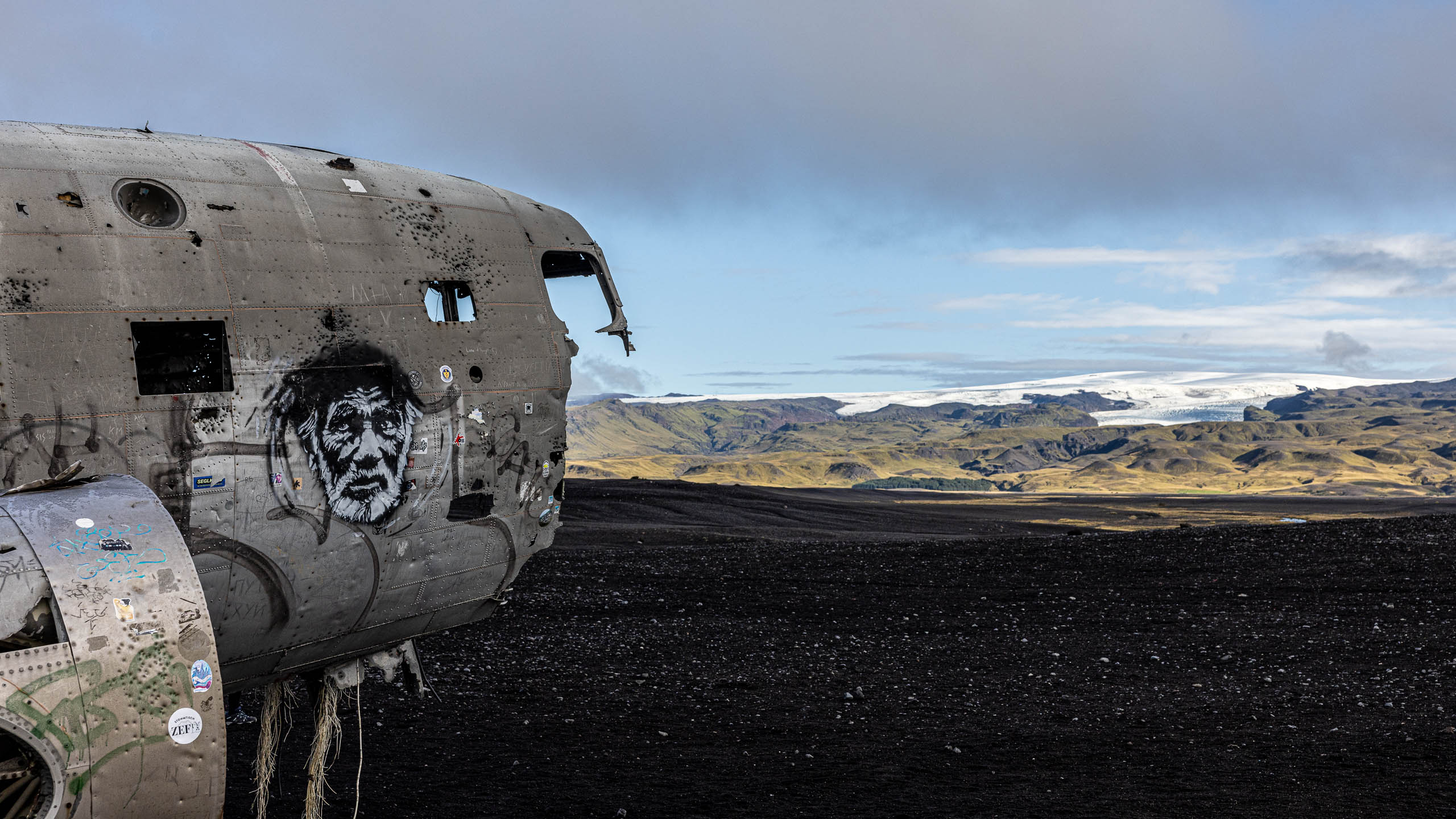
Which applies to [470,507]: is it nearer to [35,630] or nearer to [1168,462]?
[35,630]

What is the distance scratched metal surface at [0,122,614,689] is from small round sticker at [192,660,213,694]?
162cm

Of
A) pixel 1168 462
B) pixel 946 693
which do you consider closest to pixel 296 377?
pixel 946 693

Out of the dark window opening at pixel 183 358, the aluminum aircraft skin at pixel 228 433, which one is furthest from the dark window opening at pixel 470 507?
the dark window opening at pixel 183 358

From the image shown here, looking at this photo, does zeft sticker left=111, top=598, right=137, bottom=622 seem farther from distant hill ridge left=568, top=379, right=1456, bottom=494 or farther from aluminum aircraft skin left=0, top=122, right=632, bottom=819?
distant hill ridge left=568, top=379, right=1456, bottom=494

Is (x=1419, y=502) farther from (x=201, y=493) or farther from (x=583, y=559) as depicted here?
(x=201, y=493)

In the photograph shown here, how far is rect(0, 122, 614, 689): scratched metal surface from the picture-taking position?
683cm

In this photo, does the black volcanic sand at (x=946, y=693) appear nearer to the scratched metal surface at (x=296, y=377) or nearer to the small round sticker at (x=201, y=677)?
the scratched metal surface at (x=296, y=377)

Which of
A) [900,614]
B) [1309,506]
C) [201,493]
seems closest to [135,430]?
[201,493]

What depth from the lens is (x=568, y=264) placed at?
10.1 m

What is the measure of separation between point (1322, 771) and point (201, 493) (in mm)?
12286

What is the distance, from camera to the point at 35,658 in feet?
17.0

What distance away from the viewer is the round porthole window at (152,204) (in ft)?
24.3

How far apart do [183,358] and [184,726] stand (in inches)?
121

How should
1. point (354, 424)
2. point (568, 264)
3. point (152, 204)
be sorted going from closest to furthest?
point (152, 204) < point (354, 424) < point (568, 264)
